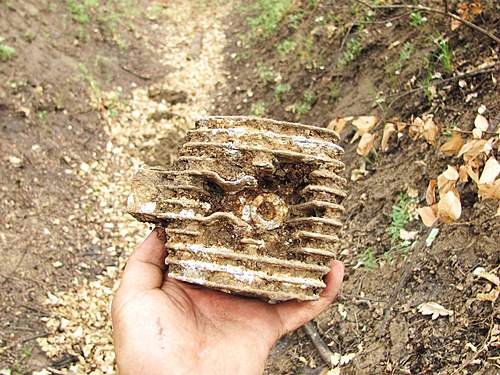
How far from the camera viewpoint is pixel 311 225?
7.76 feet

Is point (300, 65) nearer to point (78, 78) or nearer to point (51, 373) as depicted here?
point (78, 78)

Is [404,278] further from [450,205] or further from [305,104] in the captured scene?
[305,104]

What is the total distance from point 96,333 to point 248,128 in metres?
2.61

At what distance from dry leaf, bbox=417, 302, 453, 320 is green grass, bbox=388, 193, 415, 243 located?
2.07ft

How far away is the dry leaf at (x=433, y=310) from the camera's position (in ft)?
9.78

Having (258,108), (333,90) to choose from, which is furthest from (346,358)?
(258,108)

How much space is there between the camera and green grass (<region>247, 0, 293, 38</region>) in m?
7.89

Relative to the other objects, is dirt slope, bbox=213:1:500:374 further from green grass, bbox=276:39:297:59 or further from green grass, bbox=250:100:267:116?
green grass, bbox=276:39:297:59

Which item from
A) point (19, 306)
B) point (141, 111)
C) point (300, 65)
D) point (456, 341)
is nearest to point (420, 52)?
point (300, 65)

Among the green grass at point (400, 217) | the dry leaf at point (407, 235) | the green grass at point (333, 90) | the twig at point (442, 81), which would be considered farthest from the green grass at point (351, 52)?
the dry leaf at point (407, 235)

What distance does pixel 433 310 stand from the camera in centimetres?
303

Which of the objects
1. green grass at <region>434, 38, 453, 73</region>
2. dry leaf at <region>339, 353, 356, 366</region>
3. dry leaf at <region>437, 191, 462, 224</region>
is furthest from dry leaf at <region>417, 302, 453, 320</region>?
green grass at <region>434, 38, 453, 73</region>

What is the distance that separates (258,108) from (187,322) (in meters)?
4.33

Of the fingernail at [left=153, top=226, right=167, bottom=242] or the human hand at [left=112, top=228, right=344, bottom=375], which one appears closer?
the human hand at [left=112, top=228, right=344, bottom=375]
